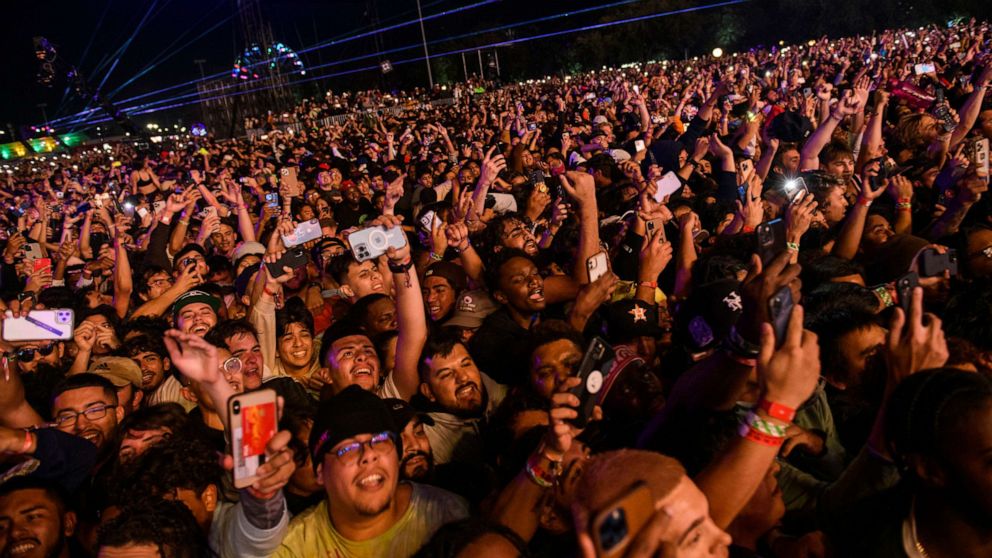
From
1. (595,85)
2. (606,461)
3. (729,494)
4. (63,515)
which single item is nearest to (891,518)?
(729,494)

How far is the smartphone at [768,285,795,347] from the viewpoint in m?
1.79

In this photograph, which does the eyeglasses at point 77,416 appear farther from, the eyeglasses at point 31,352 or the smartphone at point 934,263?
the smartphone at point 934,263

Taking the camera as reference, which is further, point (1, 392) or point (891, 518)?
point (1, 392)

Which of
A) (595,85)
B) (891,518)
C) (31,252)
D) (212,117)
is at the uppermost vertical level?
(212,117)

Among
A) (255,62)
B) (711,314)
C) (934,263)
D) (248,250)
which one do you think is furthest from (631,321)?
(255,62)

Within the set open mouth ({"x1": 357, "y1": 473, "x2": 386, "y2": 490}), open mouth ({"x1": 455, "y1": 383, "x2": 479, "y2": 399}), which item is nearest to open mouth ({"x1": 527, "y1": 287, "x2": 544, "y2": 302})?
open mouth ({"x1": 455, "y1": 383, "x2": 479, "y2": 399})

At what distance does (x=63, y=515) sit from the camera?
2.64 m

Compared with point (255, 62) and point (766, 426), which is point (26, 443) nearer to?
point (766, 426)

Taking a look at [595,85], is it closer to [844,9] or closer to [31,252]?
[31,252]

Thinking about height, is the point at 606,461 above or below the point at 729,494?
above

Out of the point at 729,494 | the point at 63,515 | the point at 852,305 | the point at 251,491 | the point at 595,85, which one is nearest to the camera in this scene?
the point at 729,494

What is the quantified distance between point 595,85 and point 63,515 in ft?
86.7

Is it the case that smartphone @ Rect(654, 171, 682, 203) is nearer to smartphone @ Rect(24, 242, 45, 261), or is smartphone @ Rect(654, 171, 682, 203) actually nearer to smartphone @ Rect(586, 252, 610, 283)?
smartphone @ Rect(586, 252, 610, 283)

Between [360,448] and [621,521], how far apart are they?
1.51 meters
